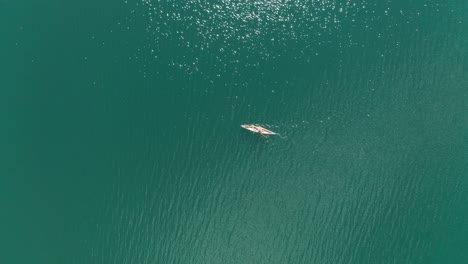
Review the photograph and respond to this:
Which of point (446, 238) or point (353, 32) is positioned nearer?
point (446, 238)

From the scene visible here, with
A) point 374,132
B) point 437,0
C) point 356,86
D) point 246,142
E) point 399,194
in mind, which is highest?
point 437,0

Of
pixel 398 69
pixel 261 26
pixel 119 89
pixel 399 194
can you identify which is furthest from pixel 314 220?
pixel 119 89

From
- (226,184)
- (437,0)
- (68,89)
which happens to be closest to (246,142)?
(226,184)

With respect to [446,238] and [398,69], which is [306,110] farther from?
[446,238]

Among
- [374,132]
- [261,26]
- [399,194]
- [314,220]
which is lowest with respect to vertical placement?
[314,220]

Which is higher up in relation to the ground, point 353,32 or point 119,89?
point 353,32

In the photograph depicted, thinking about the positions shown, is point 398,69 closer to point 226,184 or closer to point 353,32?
point 353,32
